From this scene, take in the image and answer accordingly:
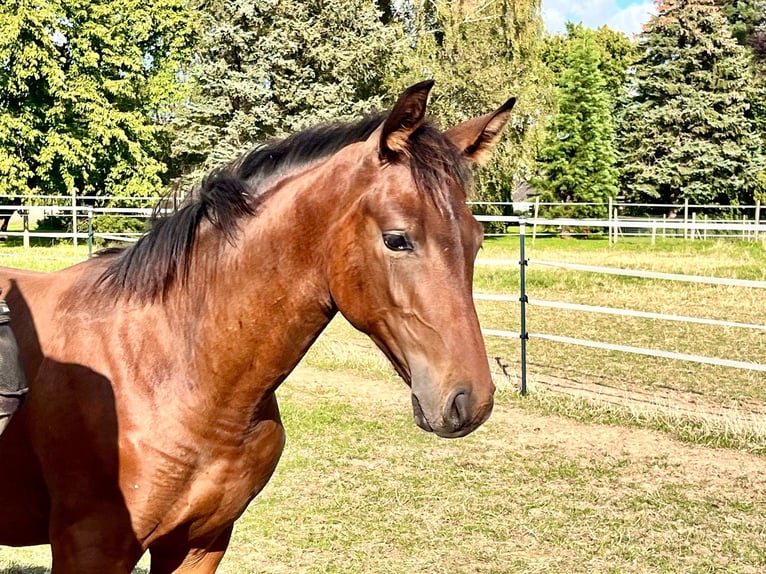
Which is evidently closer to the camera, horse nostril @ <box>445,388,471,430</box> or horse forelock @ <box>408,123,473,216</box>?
horse nostril @ <box>445,388,471,430</box>

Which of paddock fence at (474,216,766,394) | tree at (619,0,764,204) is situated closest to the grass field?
paddock fence at (474,216,766,394)

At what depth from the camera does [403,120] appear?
5.91 ft

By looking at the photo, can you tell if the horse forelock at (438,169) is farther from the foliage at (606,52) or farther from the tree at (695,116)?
the foliage at (606,52)

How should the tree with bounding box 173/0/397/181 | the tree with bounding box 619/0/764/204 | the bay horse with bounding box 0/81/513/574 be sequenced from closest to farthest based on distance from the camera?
1. the bay horse with bounding box 0/81/513/574
2. the tree with bounding box 173/0/397/181
3. the tree with bounding box 619/0/764/204

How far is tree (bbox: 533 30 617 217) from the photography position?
30.0m

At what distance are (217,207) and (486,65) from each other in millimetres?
25407

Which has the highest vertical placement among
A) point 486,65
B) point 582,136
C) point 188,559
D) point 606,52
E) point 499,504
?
point 606,52

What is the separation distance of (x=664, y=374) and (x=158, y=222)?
6.72 m

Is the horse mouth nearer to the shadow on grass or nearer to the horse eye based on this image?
the horse eye

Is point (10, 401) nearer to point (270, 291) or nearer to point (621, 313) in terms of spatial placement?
point (270, 291)

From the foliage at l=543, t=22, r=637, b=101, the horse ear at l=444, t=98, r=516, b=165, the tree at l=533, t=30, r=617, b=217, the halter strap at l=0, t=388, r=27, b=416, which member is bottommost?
the halter strap at l=0, t=388, r=27, b=416

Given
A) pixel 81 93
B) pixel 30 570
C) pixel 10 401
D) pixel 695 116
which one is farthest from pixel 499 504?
pixel 695 116

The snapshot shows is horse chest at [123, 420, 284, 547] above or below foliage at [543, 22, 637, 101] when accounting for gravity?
below

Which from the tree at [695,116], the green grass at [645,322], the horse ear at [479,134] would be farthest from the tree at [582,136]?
the horse ear at [479,134]
